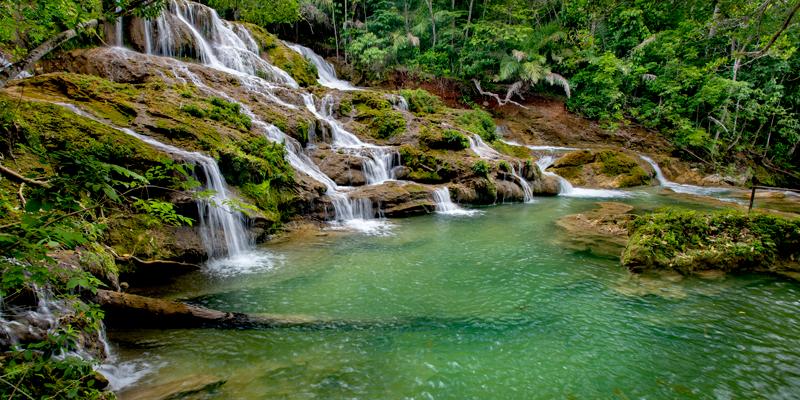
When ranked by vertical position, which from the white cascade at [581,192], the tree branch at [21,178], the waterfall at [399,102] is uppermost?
the waterfall at [399,102]

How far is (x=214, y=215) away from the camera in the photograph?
7.58 m

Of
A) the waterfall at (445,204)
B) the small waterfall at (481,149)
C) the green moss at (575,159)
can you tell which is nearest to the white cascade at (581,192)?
the green moss at (575,159)

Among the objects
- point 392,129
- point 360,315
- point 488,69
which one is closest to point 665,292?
point 360,315

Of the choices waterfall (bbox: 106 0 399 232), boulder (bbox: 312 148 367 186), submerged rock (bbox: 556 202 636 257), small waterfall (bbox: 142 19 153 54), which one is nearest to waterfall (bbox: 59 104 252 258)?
waterfall (bbox: 106 0 399 232)

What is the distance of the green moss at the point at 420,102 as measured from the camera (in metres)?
18.5

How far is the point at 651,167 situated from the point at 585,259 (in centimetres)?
1658

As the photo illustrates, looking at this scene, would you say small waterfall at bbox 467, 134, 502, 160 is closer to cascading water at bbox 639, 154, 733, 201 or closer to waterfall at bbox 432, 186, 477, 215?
waterfall at bbox 432, 186, 477, 215

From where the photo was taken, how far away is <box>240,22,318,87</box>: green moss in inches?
733

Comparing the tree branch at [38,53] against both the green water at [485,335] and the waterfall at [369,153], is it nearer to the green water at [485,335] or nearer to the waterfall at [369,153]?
the green water at [485,335]

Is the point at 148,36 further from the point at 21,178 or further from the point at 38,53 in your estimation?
the point at 21,178

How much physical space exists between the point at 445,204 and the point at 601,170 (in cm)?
1097

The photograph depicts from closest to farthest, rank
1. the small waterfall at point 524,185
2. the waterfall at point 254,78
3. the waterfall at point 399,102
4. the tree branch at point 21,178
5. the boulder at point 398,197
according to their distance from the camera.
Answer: the tree branch at point 21,178 < the waterfall at point 254,78 < the boulder at point 398,197 < the small waterfall at point 524,185 < the waterfall at point 399,102

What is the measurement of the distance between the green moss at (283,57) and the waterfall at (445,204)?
401 inches

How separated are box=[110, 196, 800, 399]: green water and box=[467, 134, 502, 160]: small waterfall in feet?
27.6
